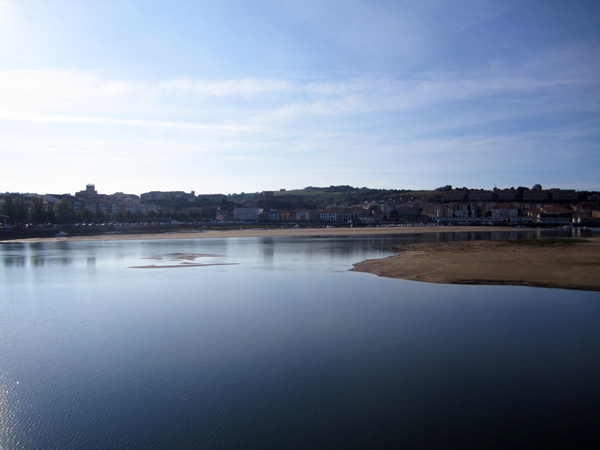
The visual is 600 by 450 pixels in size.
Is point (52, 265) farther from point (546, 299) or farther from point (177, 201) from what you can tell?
point (177, 201)

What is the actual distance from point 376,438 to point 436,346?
370cm

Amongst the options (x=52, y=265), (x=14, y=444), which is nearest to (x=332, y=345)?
(x=14, y=444)

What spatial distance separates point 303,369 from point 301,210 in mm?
110873

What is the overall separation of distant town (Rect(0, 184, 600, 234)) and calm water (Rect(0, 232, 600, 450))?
59.7 m

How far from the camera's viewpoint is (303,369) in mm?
7273

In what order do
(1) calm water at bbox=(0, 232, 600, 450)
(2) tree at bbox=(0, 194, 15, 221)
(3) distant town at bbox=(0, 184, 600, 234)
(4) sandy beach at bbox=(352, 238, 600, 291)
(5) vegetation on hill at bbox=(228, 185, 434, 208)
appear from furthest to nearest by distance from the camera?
(5) vegetation on hill at bbox=(228, 185, 434, 208) < (3) distant town at bbox=(0, 184, 600, 234) < (2) tree at bbox=(0, 194, 15, 221) < (4) sandy beach at bbox=(352, 238, 600, 291) < (1) calm water at bbox=(0, 232, 600, 450)

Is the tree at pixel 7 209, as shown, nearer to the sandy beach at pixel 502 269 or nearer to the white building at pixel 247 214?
the sandy beach at pixel 502 269

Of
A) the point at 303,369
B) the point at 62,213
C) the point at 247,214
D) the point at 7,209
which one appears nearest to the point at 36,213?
the point at 7,209

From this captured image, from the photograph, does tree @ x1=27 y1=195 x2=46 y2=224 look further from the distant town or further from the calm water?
the calm water

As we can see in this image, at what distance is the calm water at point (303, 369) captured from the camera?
5.37 metres

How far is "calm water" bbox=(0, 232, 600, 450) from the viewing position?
537 centimetres

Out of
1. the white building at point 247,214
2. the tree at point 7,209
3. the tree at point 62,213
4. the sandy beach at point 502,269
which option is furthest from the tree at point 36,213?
the white building at point 247,214

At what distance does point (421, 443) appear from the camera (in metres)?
5.05

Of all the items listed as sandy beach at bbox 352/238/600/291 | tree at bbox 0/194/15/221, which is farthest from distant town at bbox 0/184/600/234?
sandy beach at bbox 352/238/600/291
